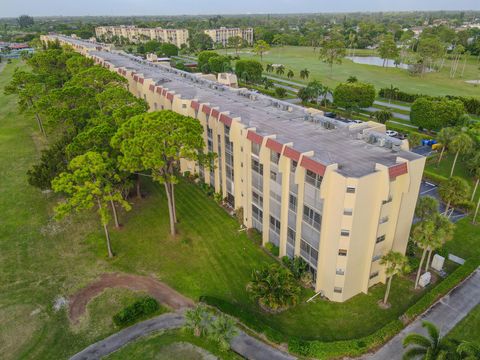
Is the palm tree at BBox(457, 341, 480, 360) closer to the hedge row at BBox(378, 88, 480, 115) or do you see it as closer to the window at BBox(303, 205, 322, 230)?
the window at BBox(303, 205, 322, 230)

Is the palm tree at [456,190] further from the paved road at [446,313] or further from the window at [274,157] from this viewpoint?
the window at [274,157]

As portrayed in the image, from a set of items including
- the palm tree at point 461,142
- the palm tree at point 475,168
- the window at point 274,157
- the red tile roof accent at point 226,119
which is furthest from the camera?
the palm tree at point 461,142

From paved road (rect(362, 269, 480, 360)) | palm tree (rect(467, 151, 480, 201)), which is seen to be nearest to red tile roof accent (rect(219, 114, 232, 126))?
paved road (rect(362, 269, 480, 360))

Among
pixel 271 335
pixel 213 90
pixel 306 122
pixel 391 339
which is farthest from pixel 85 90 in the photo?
pixel 391 339

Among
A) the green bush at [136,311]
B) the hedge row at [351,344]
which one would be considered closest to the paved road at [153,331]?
the green bush at [136,311]

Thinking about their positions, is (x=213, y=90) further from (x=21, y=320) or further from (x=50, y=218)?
(x=21, y=320)
